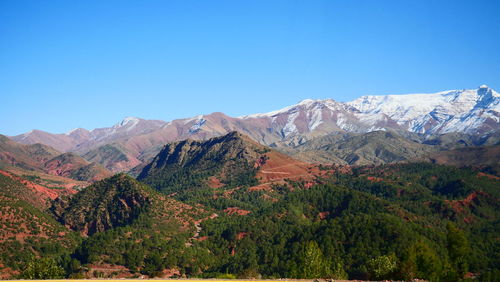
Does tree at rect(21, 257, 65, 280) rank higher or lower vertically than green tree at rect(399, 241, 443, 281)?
higher

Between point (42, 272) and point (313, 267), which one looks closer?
point (42, 272)

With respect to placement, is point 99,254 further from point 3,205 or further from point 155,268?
point 3,205

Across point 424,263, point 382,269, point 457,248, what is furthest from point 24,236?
point 457,248

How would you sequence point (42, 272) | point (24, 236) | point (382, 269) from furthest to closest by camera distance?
point (24, 236) < point (42, 272) < point (382, 269)

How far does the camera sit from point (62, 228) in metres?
187

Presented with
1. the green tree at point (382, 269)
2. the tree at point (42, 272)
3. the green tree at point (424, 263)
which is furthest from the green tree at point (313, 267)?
the tree at point (42, 272)

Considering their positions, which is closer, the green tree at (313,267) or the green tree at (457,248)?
the green tree at (313,267)

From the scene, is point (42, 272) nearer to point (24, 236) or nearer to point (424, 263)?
point (24, 236)

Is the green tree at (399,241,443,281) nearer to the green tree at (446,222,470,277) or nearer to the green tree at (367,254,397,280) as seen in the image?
the green tree at (367,254,397,280)

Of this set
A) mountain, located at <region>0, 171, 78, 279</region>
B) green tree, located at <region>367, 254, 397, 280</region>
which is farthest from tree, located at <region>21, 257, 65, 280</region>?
green tree, located at <region>367, 254, 397, 280</region>

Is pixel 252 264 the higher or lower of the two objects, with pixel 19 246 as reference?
lower

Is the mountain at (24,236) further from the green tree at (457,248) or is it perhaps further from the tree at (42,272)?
the green tree at (457,248)

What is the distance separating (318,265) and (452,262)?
150 feet

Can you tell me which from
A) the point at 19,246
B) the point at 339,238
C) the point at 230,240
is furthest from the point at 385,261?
the point at 19,246
